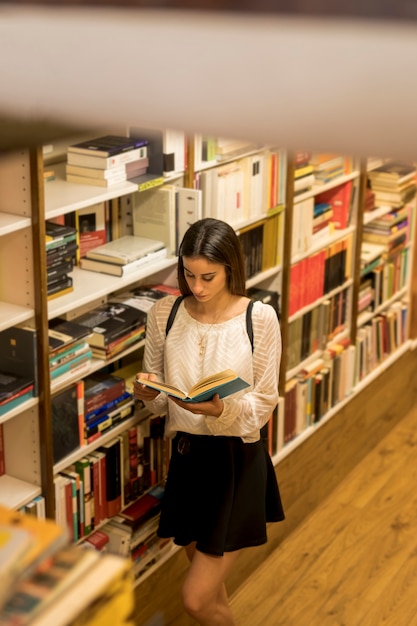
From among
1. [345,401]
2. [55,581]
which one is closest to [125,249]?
[345,401]

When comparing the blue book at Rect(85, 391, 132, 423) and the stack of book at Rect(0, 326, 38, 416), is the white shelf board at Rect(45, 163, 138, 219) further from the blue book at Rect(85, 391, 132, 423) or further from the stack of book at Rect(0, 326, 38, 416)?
the blue book at Rect(85, 391, 132, 423)

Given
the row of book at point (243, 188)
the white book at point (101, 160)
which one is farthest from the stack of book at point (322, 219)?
the white book at point (101, 160)

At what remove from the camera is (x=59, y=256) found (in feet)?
8.87

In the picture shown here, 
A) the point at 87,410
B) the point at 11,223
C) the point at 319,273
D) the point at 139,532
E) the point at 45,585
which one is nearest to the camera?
the point at 45,585

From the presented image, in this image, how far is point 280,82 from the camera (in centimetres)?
11

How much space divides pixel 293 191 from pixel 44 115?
12.3 ft

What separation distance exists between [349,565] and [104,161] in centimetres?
193

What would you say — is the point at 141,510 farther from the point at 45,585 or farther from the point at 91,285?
the point at 45,585

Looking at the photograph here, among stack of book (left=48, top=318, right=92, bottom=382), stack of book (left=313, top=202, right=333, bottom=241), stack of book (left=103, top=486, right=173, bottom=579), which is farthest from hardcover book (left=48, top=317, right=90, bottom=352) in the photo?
stack of book (left=313, top=202, right=333, bottom=241)

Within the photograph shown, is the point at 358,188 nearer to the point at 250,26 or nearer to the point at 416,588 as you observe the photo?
the point at 416,588

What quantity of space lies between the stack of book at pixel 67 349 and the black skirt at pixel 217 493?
17.0 inches

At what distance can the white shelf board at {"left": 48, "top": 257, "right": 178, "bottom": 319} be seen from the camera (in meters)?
2.72

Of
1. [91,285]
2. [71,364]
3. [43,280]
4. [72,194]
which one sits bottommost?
[71,364]

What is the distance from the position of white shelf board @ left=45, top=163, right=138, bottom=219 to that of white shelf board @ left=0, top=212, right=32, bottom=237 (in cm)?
10
